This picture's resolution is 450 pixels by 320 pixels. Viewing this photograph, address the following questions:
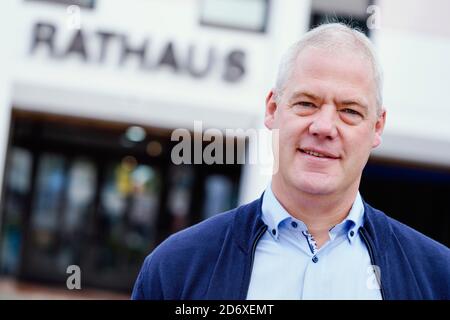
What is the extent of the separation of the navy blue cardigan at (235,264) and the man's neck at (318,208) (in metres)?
0.06

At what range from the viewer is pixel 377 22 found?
516 centimetres

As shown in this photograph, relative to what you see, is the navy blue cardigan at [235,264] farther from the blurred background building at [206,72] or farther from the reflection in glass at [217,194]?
the reflection in glass at [217,194]

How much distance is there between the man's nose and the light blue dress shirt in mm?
150

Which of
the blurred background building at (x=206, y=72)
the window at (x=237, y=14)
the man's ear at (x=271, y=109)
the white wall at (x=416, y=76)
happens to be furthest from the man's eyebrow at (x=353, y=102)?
the window at (x=237, y=14)

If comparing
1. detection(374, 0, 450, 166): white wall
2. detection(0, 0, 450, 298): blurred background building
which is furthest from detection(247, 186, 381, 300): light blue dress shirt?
detection(374, 0, 450, 166): white wall

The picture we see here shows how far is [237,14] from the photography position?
5.72 m

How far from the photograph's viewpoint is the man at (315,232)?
1.25 metres

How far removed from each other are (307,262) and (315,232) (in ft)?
0.20

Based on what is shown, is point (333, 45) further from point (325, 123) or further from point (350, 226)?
point (350, 226)

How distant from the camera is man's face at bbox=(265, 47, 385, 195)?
4.14 ft

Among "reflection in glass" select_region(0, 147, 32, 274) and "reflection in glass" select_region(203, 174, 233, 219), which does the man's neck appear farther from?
"reflection in glass" select_region(0, 147, 32, 274)

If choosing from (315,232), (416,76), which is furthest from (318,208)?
(416,76)
